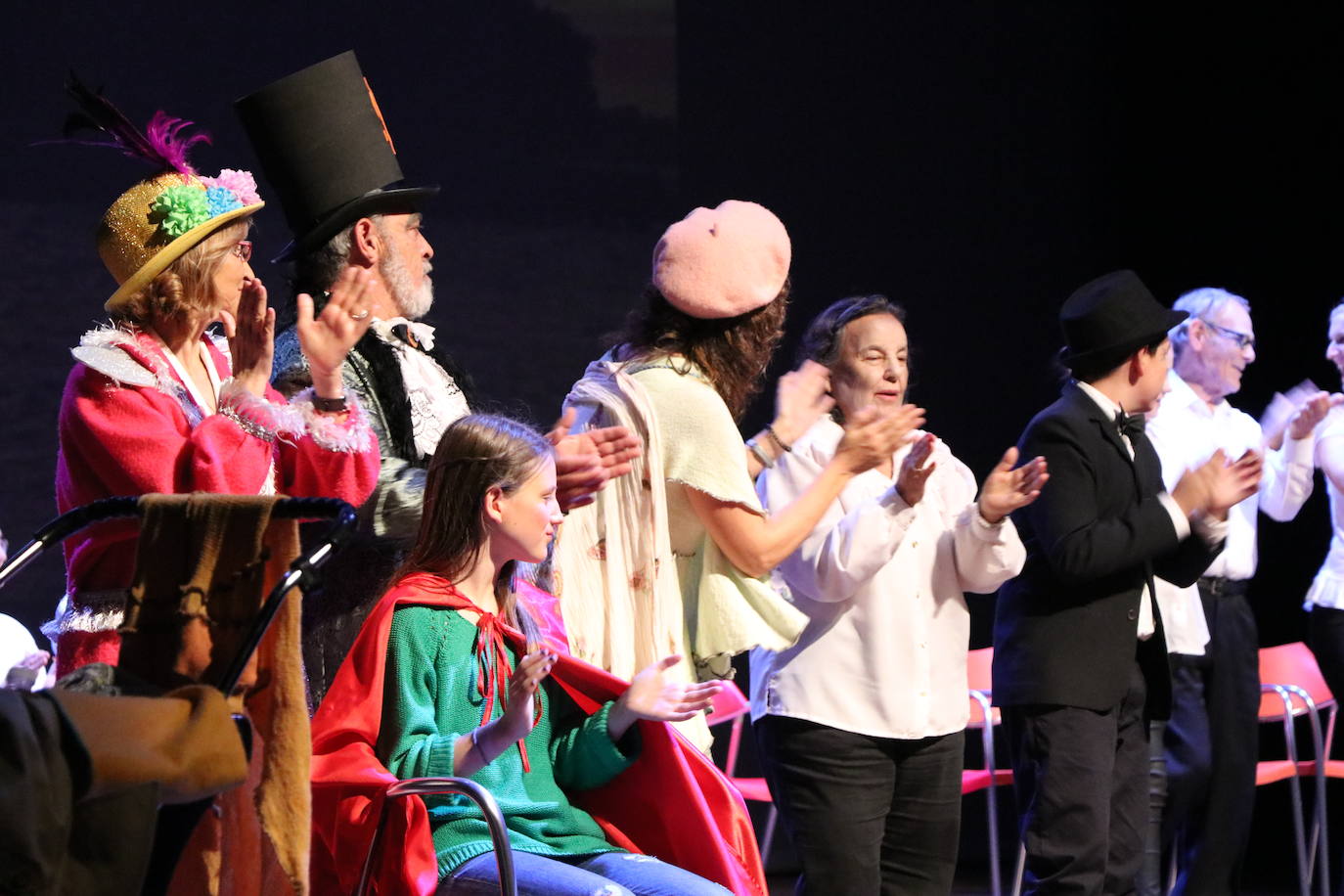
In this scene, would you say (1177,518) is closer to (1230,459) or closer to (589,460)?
(1230,459)

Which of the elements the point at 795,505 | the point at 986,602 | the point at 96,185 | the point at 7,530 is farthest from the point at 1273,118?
the point at 7,530

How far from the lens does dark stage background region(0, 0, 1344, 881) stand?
14.6 ft

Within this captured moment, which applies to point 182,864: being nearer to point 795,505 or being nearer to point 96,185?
point 795,505

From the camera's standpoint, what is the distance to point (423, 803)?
2.52m

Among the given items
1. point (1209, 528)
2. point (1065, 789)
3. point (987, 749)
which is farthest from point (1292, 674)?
point (1065, 789)

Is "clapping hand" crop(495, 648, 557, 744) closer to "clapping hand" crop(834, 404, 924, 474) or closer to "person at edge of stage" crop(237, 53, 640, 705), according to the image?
"person at edge of stage" crop(237, 53, 640, 705)

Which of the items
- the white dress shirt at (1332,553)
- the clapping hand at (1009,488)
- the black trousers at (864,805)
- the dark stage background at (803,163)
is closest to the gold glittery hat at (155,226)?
the black trousers at (864,805)

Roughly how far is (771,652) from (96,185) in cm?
232

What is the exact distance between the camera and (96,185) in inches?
177

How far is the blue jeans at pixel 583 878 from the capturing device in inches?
97.4

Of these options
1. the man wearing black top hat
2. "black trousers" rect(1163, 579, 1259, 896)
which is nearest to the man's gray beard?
the man wearing black top hat

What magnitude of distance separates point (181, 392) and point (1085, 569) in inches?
77.0

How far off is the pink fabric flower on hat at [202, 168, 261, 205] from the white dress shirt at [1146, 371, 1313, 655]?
2.78 metres

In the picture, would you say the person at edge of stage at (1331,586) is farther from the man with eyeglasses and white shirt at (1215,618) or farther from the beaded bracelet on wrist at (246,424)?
the beaded bracelet on wrist at (246,424)
